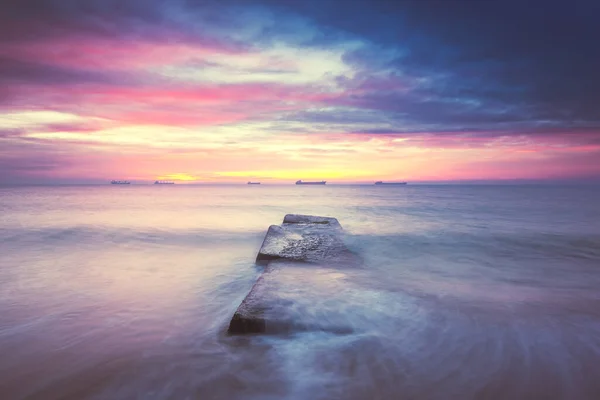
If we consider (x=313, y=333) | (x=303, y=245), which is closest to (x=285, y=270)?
(x=303, y=245)

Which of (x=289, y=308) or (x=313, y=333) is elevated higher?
(x=289, y=308)

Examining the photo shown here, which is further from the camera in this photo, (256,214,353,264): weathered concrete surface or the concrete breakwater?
(256,214,353,264): weathered concrete surface

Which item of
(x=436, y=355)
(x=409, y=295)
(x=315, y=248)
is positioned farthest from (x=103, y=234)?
(x=436, y=355)

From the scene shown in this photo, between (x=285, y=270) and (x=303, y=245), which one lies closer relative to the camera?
(x=285, y=270)


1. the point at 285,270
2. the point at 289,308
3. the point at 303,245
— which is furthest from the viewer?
the point at 303,245

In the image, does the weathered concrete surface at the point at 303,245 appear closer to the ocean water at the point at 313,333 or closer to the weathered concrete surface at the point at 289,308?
the ocean water at the point at 313,333

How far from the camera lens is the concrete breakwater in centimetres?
371

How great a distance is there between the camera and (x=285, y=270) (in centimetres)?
589

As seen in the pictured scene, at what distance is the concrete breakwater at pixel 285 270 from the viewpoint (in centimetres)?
371

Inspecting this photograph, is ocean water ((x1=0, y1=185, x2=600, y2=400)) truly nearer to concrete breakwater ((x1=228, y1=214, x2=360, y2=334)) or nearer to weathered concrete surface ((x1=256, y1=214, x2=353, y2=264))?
concrete breakwater ((x1=228, y1=214, x2=360, y2=334))

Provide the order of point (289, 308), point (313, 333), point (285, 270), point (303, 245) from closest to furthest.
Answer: point (313, 333), point (289, 308), point (285, 270), point (303, 245)

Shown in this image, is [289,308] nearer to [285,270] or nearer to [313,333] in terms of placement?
[313,333]

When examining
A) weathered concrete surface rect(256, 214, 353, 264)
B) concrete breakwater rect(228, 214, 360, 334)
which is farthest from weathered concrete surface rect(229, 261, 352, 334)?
weathered concrete surface rect(256, 214, 353, 264)

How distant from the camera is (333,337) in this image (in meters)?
3.64
